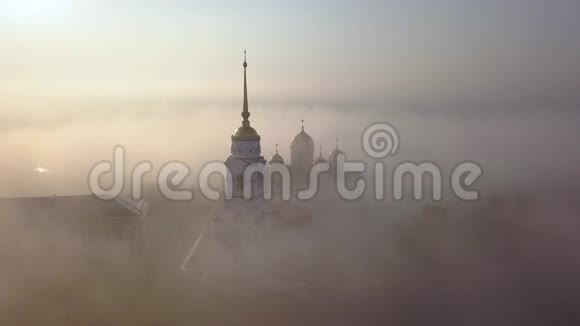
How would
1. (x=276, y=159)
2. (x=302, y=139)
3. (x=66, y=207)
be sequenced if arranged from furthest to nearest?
(x=302, y=139) → (x=276, y=159) → (x=66, y=207)

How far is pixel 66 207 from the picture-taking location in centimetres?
2327

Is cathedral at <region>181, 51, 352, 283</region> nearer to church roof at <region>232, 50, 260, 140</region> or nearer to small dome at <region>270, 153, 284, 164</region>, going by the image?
church roof at <region>232, 50, 260, 140</region>

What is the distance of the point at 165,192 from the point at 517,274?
67.7 feet

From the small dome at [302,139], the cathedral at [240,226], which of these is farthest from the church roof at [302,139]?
the cathedral at [240,226]

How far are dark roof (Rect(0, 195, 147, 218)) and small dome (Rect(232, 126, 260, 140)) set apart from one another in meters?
6.09

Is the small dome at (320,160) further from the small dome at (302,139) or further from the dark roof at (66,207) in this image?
the dark roof at (66,207)

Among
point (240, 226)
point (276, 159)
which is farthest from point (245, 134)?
point (276, 159)

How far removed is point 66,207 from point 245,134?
894 centimetres

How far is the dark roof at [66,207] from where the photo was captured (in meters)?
23.1

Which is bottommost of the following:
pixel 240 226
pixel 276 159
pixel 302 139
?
pixel 240 226

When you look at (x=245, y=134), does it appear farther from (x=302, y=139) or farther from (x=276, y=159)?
(x=302, y=139)

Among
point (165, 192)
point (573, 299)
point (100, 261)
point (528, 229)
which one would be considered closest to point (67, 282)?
point (100, 261)

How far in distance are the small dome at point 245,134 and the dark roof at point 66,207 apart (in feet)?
20.0

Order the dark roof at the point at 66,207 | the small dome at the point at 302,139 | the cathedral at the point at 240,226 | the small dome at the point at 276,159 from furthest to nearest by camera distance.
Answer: the small dome at the point at 302,139
the small dome at the point at 276,159
the dark roof at the point at 66,207
the cathedral at the point at 240,226
